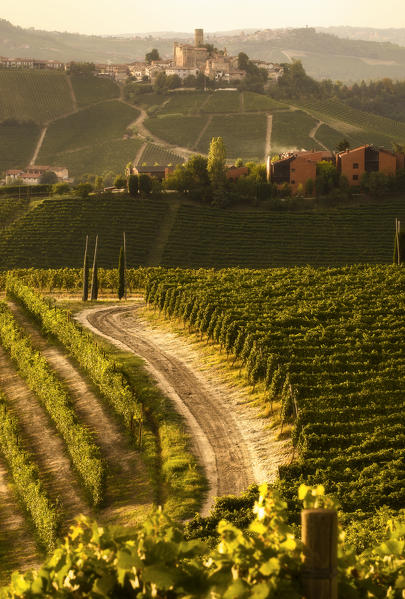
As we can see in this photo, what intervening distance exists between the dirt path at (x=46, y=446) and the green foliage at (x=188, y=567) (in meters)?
16.7

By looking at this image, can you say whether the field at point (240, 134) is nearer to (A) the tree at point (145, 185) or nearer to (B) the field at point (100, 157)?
(B) the field at point (100, 157)

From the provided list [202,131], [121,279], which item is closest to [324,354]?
[121,279]

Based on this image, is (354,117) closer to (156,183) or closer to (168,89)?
(168,89)

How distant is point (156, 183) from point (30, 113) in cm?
9208

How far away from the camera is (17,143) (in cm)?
17038

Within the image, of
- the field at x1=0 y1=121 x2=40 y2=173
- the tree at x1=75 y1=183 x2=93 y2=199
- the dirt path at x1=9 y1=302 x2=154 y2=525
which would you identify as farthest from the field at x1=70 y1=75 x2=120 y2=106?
the dirt path at x1=9 y1=302 x2=154 y2=525

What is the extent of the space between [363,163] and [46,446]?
6978 cm

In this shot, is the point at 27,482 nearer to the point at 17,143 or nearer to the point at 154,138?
the point at 154,138

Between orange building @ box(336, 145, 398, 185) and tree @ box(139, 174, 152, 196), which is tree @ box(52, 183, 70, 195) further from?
orange building @ box(336, 145, 398, 185)

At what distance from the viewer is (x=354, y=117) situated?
6806 inches

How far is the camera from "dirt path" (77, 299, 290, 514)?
28.5 metres

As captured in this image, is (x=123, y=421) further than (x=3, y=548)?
Yes

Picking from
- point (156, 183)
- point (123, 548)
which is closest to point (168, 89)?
point (156, 183)

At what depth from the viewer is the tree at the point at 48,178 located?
143 meters
